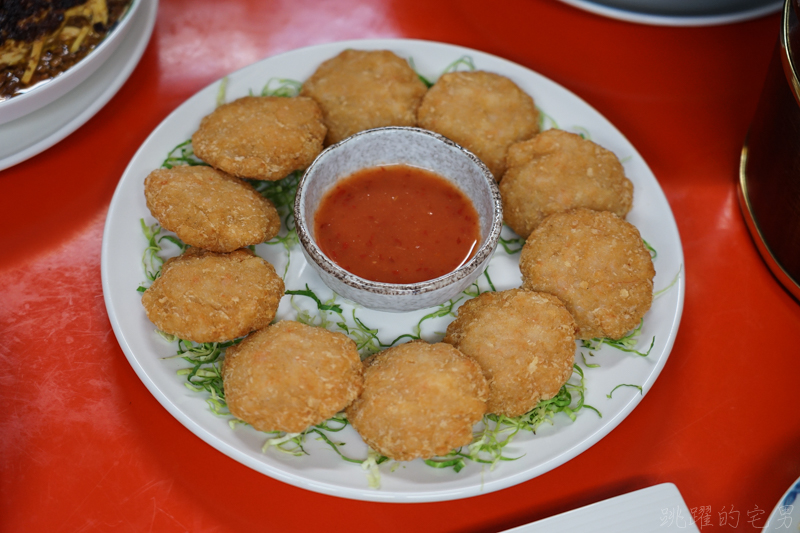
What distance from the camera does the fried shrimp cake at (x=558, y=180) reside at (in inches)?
127

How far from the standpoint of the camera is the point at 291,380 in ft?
8.59

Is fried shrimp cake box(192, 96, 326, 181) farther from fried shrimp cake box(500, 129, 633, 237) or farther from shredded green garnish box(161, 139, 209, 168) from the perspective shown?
fried shrimp cake box(500, 129, 633, 237)

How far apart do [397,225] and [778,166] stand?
1.79 metres

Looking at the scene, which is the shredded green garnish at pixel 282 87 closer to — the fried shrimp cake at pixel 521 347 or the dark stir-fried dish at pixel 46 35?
the dark stir-fried dish at pixel 46 35

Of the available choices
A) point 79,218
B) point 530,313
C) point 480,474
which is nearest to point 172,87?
point 79,218

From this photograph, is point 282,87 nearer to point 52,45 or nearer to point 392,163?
point 392,163

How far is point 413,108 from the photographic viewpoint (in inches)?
141

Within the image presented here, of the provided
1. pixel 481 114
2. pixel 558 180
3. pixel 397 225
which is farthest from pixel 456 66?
pixel 397 225

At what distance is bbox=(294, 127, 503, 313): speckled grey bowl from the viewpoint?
9.25 feet

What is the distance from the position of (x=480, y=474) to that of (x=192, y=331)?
1.25m

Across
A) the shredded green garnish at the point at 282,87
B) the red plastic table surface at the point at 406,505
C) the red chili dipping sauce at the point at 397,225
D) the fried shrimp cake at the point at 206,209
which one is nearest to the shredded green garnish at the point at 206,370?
the red plastic table surface at the point at 406,505

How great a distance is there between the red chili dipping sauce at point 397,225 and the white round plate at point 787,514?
1516 millimetres

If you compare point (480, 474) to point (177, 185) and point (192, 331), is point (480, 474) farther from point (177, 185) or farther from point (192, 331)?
point (177, 185)

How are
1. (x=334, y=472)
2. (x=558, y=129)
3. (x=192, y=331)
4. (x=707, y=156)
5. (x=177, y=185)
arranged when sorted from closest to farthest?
(x=334, y=472)
(x=192, y=331)
(x=177, y=185)
(x=558, y=129)
(x=707, y=156)
